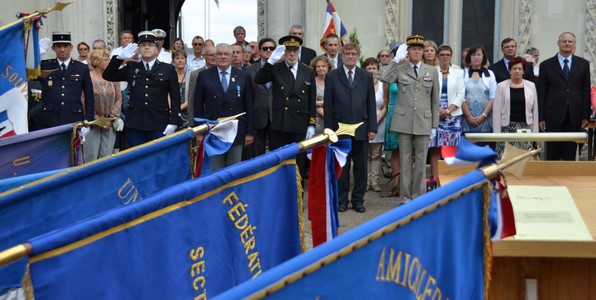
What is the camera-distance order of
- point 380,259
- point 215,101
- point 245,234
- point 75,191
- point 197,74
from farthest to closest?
point 197,74 → point 215,101 → point 75,191 → point 245,234 → point 380,259

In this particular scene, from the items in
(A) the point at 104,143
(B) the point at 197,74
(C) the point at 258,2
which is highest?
(C) the point at 258,2

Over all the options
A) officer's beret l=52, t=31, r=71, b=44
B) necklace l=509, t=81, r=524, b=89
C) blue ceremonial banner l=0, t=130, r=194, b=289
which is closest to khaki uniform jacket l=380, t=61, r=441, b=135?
necklace l=509, t=81, r=524, b=89

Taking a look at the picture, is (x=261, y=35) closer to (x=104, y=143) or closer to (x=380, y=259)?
(x=104, y=143)

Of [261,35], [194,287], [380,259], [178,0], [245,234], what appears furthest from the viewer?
[178,0]

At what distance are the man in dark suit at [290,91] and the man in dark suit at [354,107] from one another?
0.24 meters

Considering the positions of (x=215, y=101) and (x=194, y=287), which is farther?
(x=215, y=101)

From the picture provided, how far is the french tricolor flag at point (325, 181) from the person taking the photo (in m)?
4.98

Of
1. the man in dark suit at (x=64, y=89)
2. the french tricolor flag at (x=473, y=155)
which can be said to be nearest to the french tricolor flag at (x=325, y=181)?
the french tricolor flag at (x=473, y=155)

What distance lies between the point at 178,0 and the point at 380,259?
2859cm

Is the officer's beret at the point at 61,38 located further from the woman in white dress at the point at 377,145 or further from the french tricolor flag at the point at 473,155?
the french tricolor flag at the point at 473,155

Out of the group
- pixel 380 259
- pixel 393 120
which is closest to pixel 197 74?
pixel 393 120

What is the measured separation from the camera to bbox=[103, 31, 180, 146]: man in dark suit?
36.0 feet

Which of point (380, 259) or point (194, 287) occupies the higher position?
point (380, 259)

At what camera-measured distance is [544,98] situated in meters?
12.4
